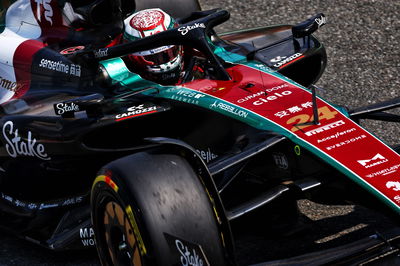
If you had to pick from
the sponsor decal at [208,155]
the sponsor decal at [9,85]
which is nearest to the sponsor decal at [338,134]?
the sponsor decal at [208,155]

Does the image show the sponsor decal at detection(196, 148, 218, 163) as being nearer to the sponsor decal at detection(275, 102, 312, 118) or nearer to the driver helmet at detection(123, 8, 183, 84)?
the sponsor decal at detection(275, 102, 312, 118)

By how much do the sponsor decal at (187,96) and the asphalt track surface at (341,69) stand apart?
0.99 metres

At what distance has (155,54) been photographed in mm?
5094

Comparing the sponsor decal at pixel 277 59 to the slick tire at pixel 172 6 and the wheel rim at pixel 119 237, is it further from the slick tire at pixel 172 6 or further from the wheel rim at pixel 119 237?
the wheel rim at pixel 119 237

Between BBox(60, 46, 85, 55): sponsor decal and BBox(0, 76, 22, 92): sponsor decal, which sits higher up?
BBox(60, 46, 85, 55): sponsor decal

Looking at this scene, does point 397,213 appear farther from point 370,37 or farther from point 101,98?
point 370,37

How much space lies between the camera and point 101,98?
4547 millimetres

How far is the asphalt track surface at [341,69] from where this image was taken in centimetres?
498

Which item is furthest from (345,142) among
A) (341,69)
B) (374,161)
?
(341,69)

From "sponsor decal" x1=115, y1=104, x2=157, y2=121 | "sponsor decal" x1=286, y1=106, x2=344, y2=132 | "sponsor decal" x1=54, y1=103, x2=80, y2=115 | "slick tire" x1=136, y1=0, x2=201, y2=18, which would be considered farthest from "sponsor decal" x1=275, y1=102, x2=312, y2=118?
"slick tire" x1=136, y1=0, x2=201, y2=18

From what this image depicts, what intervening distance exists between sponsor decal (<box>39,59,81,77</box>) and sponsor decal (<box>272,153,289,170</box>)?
165cm

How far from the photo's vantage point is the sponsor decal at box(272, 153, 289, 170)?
4242 millimetres

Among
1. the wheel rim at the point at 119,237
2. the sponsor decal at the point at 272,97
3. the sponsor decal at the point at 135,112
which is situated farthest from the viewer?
the sponsor decal at the point at 135,112

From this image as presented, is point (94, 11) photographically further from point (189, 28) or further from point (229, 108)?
point (229, 108)
